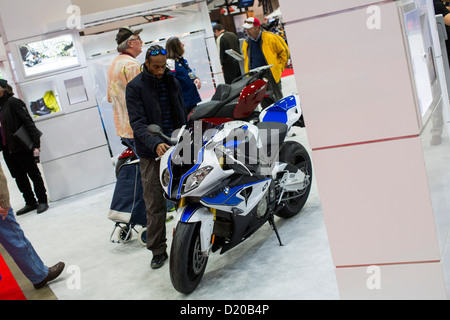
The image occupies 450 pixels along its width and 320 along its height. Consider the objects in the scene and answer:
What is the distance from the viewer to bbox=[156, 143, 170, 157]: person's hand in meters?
3.69

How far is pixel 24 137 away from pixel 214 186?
4.03 metres

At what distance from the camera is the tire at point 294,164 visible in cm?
432

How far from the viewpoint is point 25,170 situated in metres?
6.95

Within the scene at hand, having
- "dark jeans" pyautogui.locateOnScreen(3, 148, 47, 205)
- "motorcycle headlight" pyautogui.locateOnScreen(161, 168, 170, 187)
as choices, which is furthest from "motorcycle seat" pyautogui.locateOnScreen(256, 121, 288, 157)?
"dark jeans" pyautogui.locateOnScreen(3, 148, 47, 205)

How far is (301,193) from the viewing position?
4457 mm

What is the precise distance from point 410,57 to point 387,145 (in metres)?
0.32

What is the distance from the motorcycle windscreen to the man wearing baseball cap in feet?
3.91

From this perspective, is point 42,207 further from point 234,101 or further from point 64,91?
point 234,101

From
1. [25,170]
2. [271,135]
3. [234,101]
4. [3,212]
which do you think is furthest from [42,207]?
[271,135]

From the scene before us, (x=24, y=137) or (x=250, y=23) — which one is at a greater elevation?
(x=250, y=23)

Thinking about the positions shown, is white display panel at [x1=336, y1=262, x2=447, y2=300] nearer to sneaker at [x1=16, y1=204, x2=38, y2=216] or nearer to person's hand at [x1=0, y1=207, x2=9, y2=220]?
person's hand at [x1=0, y1=207, x2=9, y2=220]

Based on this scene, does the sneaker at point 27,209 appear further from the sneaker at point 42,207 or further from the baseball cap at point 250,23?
the baseball cap at point 250,23

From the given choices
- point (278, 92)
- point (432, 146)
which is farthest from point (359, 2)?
point (278, 92)

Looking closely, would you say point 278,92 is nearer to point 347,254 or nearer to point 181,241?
point 181,241
